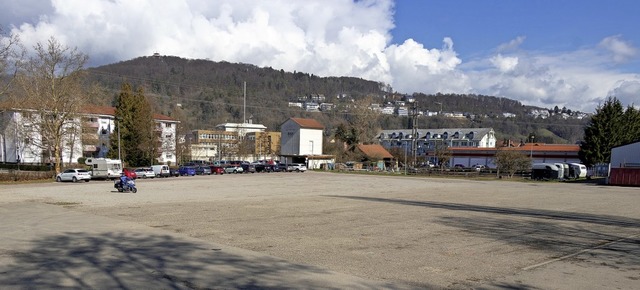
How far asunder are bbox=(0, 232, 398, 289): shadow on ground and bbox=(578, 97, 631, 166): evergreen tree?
76.0 meters

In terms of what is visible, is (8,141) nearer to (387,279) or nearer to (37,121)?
(37,121)

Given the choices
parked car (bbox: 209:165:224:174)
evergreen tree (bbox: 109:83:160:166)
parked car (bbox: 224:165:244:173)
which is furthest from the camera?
evergreen tree (bbox: 109:83:160:166)

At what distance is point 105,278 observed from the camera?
8.75 meters

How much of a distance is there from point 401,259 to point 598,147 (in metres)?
74.2

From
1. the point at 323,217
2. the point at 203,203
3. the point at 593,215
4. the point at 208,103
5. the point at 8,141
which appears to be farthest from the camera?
the point at 208,103

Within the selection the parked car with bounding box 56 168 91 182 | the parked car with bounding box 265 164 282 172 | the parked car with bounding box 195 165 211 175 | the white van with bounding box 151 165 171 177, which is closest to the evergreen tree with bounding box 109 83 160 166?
the parked car with bounding box 195 165 211 175

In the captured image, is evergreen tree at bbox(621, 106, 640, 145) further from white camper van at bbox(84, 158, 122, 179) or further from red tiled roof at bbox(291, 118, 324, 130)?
white camper van at bbox(84, 158, 122, 179)

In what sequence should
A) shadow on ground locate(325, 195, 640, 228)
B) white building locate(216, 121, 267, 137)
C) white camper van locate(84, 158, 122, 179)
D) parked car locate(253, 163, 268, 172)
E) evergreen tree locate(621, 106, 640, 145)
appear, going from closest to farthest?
shadow on ground locate(325, 195, 640, 228)
white camper van locate(84, 158, 122, 179)
evergreen tree locate(621, 106, 640, 145)
parked car locate(253, 163, 268, 172)
white building locate(216, 121, 267, 137)

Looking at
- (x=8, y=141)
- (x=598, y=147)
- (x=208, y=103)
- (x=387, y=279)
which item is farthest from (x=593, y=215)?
(x=208, y=103)

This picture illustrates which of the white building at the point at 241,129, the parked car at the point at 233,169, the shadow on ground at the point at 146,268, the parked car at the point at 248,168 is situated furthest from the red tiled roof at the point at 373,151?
the shadow on ground at the point at 146,268

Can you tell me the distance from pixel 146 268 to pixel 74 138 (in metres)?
62.2

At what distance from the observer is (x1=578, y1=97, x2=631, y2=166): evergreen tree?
71562 millimetres

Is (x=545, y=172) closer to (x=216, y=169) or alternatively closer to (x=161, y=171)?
(x=216, y=169)

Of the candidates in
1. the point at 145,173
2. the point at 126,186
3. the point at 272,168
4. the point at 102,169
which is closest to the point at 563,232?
the point at 126,186
